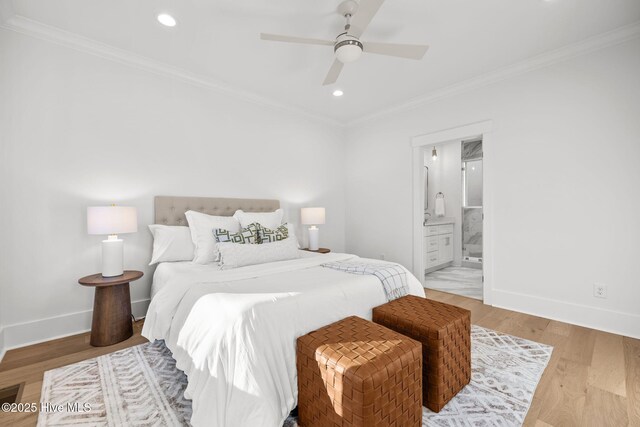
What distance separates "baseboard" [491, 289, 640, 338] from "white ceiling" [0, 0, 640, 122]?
2.48 meters

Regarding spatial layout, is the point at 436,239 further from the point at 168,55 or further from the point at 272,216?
the point at 168,55

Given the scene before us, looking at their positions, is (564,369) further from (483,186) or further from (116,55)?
(116,55)

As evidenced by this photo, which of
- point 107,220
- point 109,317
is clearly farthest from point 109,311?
point 107,220

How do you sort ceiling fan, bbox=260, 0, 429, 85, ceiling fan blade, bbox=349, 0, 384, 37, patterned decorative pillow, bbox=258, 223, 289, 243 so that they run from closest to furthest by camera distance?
ceiling fan blade, bbox=349, 0, 384, 37, ceiling fan, bbox=260, 0, 429, 85, patterned decorative pillow, bbox=258, 223, 289, 243

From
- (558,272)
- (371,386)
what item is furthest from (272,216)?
(558,272)

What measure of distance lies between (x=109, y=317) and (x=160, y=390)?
3.30 ft

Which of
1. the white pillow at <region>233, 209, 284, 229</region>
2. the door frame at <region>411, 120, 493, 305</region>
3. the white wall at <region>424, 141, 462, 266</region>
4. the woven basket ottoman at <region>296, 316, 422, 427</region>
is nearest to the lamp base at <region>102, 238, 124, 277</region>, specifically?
the white pillow at <region>233, 209, 284, 229</region>

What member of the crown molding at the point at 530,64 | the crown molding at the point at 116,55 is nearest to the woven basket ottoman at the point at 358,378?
the crown molding at the point at 116,55

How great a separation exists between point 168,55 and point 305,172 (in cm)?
221

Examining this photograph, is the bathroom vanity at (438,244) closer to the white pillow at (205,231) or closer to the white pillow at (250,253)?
the white pillow at (250,253)

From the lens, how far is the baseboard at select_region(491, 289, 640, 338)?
246cm

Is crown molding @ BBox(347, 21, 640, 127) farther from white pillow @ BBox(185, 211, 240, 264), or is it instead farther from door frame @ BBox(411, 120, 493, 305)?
white pillow @ BBox(185, 211, 240, 264)

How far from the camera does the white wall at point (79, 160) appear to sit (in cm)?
230

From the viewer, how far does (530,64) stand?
2.95 meters
